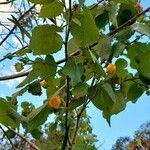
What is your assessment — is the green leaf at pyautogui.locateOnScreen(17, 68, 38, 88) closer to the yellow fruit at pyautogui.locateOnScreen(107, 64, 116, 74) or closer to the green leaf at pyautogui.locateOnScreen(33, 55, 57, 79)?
the green leaf at pyautogui.locateOnScreen(33, 55, 57, 79)

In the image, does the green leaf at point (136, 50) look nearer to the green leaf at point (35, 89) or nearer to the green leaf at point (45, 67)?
the green leaf at point (45, 67)

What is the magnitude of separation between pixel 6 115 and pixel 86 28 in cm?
30

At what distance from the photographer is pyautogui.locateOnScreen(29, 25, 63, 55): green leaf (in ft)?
3.83

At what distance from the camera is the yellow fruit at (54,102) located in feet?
4.15

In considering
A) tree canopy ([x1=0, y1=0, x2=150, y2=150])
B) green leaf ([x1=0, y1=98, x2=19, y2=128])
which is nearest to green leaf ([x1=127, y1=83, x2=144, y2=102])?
tree canopy ([x1=0, y1=0, x2=150, y2=150])

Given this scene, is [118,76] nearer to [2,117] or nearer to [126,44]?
[126,44]

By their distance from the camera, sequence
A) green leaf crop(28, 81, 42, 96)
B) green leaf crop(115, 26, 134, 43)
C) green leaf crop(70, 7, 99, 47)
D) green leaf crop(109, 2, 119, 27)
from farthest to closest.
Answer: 1. green leaf crop(28, 81, 42, 96)
2. green leaf crop(109, 2, 119, 27)
3. green leaf crop(115, 26, 134, 43)
4. green leaf crop(70, 7, 99, 47)

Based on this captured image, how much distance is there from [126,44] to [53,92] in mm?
324

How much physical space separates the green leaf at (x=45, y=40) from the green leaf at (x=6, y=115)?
0.14 meters

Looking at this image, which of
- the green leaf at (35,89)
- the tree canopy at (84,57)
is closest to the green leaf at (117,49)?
the tree canopy at (84,57)

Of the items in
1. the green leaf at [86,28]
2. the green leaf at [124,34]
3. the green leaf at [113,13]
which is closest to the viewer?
the green leaf at [86,28]

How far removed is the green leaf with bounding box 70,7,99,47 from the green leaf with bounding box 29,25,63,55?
0.07 m

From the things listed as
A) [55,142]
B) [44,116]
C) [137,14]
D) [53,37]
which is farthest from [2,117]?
[55,142]

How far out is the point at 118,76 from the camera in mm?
1390
